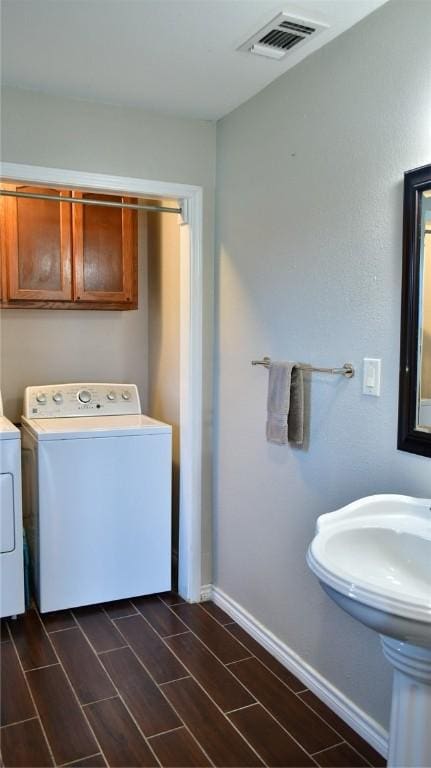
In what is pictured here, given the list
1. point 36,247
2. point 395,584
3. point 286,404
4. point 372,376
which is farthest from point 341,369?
point 36,247

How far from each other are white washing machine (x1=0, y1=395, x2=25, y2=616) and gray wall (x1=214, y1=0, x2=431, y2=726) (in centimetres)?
94

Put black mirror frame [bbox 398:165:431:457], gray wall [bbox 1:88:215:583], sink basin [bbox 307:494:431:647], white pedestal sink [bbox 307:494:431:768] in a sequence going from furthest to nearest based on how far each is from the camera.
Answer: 1. gray wall [bbox 1:88:215:583]
2. black mirror frame [bbox 398:165:431:457]
3. sink basin [bbox 307:494:431:647]
4. white pedestal sink [bbox 307:494:431:768]

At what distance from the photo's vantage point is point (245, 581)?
9.27ft

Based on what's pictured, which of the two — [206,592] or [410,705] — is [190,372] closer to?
[206,592]

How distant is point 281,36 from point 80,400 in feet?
7.05

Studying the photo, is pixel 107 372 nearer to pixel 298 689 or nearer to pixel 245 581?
pixel 245 581

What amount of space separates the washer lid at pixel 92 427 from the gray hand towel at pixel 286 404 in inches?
35.4

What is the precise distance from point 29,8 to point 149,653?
2.41 m

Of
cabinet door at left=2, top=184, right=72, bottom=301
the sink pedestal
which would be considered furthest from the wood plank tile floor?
cabinet door at left=2, top=184, right=72, bottom=301

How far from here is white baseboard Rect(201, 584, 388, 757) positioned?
2.01m

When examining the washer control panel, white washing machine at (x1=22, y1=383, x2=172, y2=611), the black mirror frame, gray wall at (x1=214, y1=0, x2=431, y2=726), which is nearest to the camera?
the black mirror frame

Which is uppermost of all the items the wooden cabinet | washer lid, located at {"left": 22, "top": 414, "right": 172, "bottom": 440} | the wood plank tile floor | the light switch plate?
the wooden cabinet

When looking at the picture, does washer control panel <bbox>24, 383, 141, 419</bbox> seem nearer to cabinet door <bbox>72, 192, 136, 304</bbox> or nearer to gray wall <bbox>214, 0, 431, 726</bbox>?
cabinet door <bbox>72, 192, 136, 304</bbox>

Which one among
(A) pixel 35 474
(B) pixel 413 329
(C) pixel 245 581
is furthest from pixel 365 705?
(A) pixel 35 474
